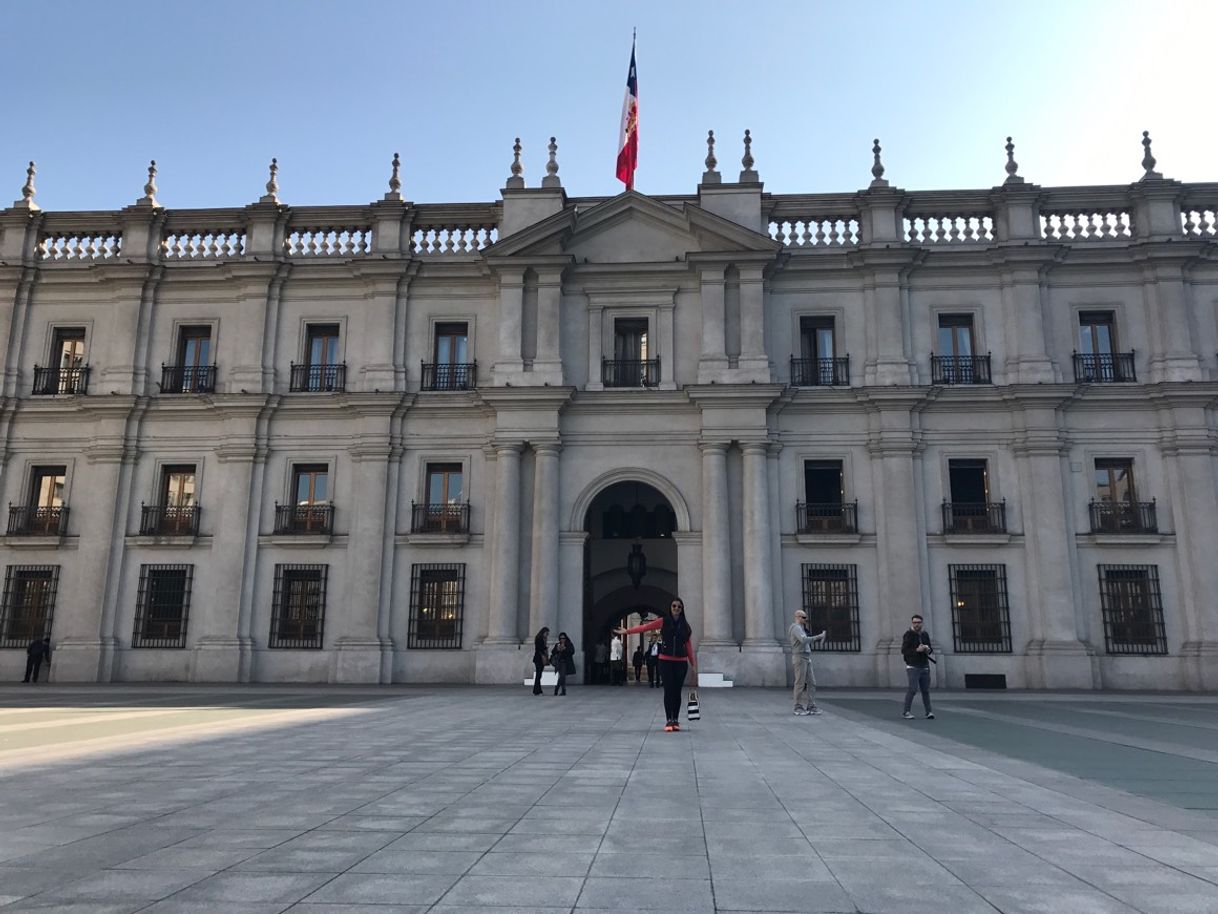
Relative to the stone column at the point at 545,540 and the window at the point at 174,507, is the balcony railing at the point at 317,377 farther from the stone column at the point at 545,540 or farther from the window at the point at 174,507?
the stone column at the point at 545,540

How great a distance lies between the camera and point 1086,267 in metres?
27.1

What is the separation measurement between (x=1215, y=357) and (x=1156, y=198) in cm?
509

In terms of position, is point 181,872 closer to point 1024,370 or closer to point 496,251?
point 496,251

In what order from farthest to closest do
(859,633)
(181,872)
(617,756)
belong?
(859,633), (617,756), (181,872)

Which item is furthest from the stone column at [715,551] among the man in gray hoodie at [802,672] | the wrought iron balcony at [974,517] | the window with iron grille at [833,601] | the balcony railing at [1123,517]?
the balcony railing at [1123,517]

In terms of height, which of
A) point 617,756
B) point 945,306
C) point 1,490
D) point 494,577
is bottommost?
point 617,756

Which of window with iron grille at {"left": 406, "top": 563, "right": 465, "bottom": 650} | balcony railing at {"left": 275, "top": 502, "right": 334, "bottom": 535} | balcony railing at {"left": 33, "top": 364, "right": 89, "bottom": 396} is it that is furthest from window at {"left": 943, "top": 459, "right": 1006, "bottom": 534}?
balcony railing at {"left": 33, "top": 364, "right": 89, "bottom": 396}

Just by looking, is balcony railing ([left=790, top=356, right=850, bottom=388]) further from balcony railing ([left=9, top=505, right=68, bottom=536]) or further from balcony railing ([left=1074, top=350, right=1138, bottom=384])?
balcony railing ([left=9, top=505, right=68, bottom=536])

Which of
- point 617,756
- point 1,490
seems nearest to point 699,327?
point 617,756

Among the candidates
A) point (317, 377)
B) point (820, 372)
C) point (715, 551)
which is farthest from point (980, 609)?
point (317, 377)

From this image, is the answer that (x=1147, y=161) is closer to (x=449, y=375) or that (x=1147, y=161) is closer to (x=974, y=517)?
(x=974, y=517)

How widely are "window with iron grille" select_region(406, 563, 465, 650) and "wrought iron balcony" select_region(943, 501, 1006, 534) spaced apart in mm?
14106

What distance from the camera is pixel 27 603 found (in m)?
27.0

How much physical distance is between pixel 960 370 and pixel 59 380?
28.0m
